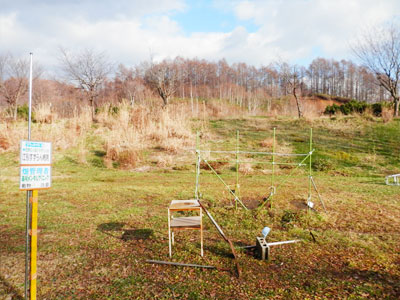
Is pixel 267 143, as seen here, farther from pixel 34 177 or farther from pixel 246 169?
pixel 34 177

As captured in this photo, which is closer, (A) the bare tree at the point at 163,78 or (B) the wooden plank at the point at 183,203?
(B) the wooden plank at the point at 183,203

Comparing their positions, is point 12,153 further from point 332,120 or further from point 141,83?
point 332,120

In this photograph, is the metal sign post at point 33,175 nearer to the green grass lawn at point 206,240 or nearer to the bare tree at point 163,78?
the green grass lawn at point 206,240

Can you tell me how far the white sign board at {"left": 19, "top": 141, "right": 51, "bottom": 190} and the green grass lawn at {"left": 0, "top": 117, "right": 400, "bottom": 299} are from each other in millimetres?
1446

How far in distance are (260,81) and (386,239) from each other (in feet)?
180

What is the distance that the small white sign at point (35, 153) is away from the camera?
2.56 m

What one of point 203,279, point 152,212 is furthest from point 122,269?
point 152,212

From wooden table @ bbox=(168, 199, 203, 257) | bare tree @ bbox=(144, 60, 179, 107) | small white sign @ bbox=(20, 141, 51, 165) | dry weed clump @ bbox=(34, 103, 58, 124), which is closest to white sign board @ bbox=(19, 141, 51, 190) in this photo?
small white sign @ bbox=(20, 141, 51, 165)

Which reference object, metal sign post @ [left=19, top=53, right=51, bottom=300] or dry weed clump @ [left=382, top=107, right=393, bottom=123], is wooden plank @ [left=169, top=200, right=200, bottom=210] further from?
dry weed clump @ [left=382, top=107, right=393, bottom=123]

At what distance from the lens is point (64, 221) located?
5.82 m

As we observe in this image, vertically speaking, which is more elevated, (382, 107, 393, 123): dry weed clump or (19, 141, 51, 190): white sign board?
(382, 107, 393, 123): dry weed clump

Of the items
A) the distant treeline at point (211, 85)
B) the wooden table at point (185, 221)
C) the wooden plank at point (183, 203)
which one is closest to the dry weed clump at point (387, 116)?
the distant treeline at point (211, 85)

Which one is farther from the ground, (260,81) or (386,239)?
(260,81)

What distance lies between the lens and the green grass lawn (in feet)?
10.9
